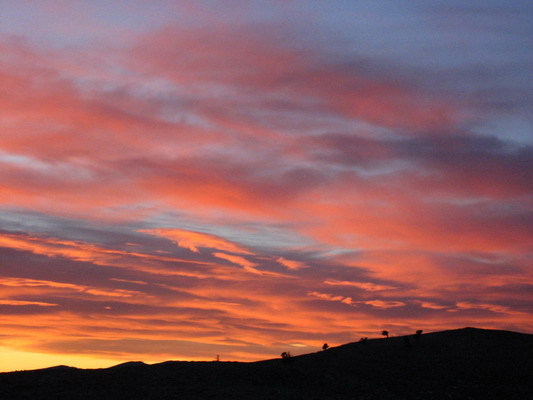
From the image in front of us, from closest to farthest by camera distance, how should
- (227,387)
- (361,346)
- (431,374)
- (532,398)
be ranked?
(227,387)
(532,398)
(431,374)
(361,346)

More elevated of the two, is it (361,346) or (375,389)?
(361,346)

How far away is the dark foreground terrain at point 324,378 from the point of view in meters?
40.9

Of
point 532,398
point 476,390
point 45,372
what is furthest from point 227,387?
point 532,398

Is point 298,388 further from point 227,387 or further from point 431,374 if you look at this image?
point 431,374

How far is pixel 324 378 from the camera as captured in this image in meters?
44.6

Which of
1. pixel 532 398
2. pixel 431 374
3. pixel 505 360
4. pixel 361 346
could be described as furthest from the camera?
pixel 361 346

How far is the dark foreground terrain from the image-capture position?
40.9 meters

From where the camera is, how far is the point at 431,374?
46906 millimetres

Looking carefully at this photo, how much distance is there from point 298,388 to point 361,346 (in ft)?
44.2

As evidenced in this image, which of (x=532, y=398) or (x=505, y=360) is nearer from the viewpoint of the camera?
(x=532, y=398)

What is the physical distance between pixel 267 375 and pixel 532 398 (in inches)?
699

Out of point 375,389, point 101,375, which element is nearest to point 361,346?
point 375,389

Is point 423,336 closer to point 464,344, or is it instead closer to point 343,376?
point 464,344

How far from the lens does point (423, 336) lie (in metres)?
57.1
